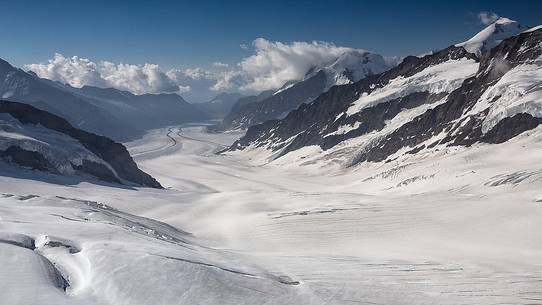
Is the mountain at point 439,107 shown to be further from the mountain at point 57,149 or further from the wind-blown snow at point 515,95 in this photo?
the mountain at point 57,149

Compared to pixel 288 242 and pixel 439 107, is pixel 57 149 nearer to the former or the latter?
pixel 288 242

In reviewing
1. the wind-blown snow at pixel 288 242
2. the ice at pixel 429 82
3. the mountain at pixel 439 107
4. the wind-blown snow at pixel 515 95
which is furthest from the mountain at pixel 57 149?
the ice at pixel 429 82

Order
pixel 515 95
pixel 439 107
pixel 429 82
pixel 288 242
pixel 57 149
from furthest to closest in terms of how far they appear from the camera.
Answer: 1. pixel 429 82
2. pixel 439 107
3. pixel 515 95
4. pixel 57 149
5. pixel 288 242

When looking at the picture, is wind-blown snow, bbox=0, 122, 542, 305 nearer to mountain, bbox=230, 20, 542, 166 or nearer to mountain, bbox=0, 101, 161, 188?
mountain, bbox=0, 101, 161, 188

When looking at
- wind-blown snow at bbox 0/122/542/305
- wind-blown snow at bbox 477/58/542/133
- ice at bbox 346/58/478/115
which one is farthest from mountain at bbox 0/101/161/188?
ice at bbox 346/58/478/115

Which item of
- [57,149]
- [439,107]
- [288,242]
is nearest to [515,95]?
[439,107]
